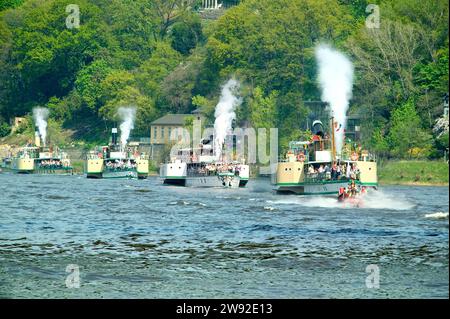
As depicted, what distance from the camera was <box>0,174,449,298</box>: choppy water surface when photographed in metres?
51.4

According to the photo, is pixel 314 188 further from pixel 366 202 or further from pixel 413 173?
pixel 413 173

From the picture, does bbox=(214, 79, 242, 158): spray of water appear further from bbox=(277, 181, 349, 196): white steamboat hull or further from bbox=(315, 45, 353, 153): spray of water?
bbox=(277, 181, 349, 196): white steamboat hull

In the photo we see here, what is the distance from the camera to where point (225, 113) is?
607 feet

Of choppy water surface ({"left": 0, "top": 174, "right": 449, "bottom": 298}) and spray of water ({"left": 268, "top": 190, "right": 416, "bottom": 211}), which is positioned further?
spray of water ({"left": 268, "top": 190, "right": 416, "bottom": 211})

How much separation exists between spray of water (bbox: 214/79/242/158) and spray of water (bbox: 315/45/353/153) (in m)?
14.7

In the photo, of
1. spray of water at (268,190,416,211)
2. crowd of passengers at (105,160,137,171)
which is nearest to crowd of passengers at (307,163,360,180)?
spray of water at (268,190,416,211)

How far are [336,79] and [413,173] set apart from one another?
22.8m

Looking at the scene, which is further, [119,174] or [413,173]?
[119,174]

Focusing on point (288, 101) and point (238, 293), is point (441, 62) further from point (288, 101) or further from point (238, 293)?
point (238, 293)

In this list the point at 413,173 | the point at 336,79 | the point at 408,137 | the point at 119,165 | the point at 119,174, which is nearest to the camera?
the point at 413,173

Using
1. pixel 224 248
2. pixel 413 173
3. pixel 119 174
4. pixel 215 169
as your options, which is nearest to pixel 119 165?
pixel 119 174

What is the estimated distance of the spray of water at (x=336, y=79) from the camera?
151 m

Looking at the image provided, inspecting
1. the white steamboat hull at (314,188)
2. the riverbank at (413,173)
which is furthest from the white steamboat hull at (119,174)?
the white steamboat hull at (314,188)
